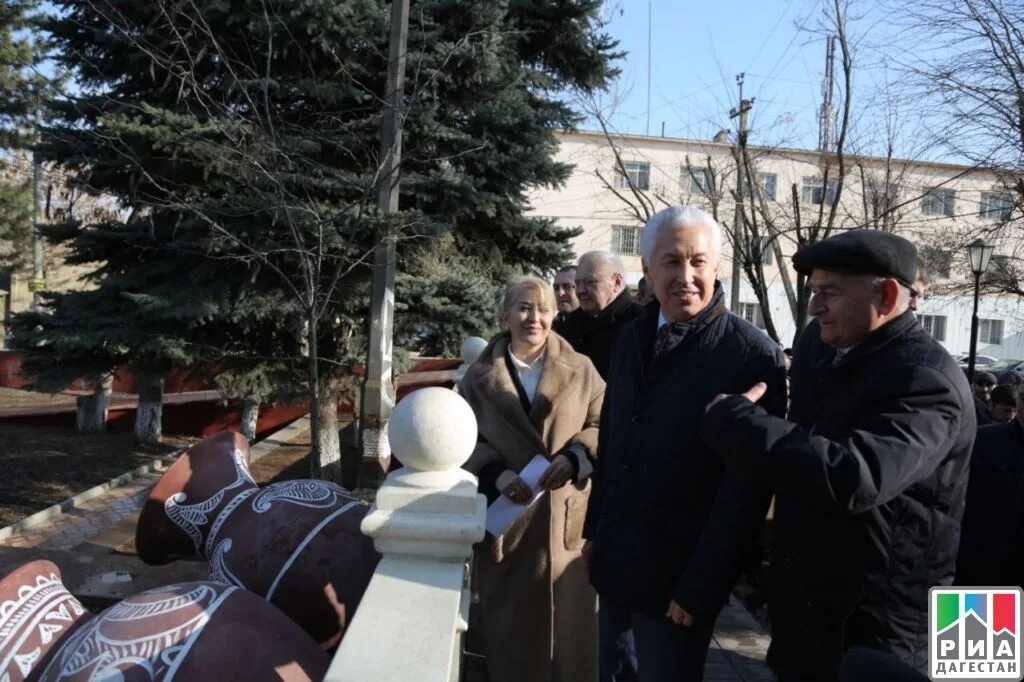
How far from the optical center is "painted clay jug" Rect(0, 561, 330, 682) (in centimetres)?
204

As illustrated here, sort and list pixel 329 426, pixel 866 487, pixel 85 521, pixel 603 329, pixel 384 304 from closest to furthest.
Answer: pixel 866 487 → pixel 603 329 → pixel 85 521 → pixel 384 304 → pixel 329 426

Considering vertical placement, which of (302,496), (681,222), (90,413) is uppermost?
(681,222)

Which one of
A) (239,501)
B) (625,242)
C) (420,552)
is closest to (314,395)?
(239,501)

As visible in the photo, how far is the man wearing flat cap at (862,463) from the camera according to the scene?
1581 millimetres

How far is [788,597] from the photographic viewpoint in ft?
6.16

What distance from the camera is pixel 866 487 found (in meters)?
1.54

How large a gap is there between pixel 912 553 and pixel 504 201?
7738mm

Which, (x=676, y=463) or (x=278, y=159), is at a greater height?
(x=278, y=159)

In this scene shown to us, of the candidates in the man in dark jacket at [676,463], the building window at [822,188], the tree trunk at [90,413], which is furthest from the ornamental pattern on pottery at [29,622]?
the building window at [822,188]

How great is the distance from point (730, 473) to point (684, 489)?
0.58 ft

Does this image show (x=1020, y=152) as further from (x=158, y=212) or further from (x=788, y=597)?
(x=158, y=212)

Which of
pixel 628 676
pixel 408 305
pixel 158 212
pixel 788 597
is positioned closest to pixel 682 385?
pixel 788 597

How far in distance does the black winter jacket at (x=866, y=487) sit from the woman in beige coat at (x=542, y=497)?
1120mm

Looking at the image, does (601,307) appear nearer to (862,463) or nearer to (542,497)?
(542,497)
